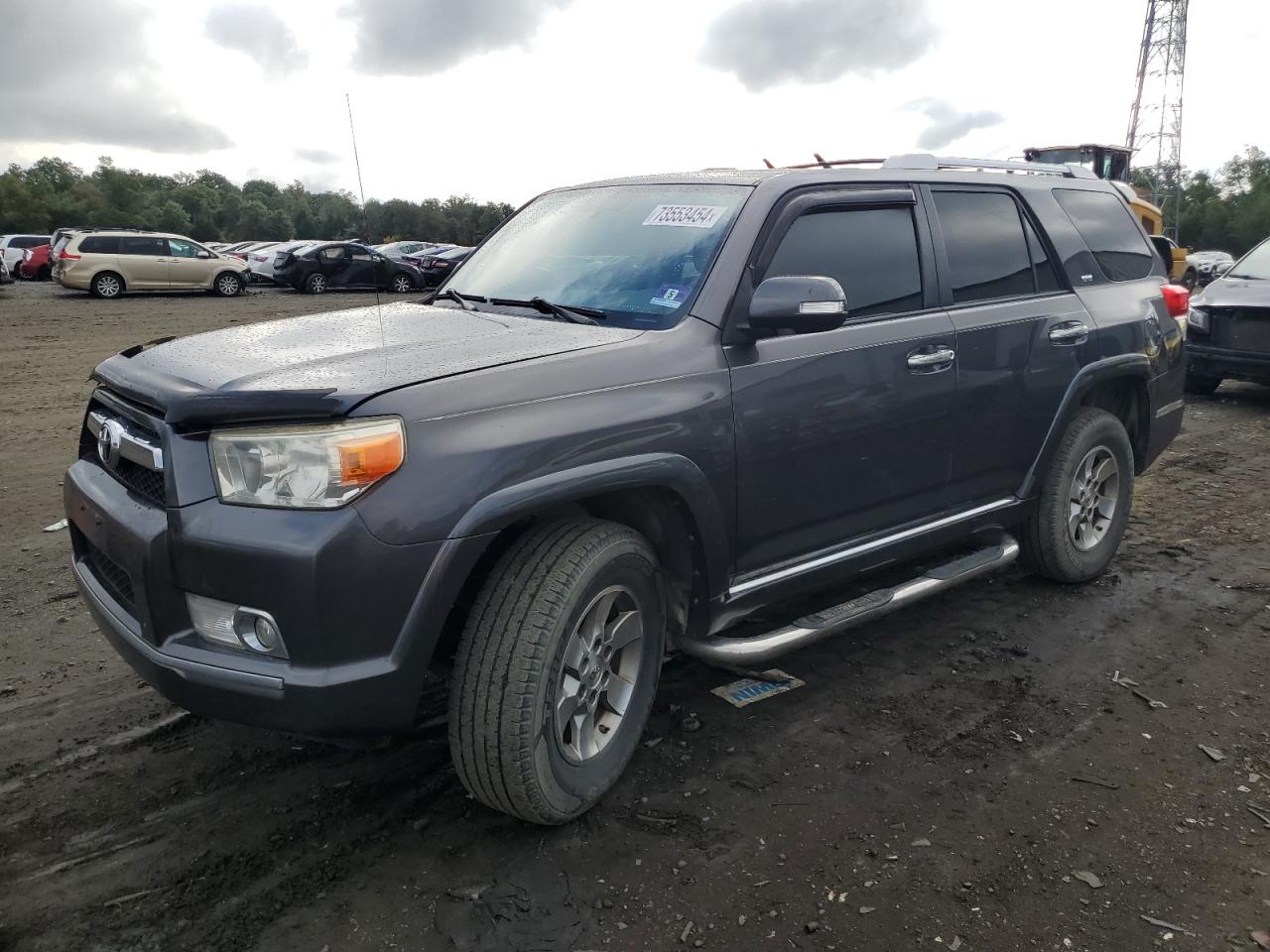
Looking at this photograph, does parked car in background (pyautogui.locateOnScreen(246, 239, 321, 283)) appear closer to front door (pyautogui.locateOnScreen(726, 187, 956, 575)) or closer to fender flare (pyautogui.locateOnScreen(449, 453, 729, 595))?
front door (pyautogui.locateOnScreen(726, 187, 956, 575))

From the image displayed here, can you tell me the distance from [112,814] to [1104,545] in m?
4.33

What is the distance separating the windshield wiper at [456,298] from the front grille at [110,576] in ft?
4.87

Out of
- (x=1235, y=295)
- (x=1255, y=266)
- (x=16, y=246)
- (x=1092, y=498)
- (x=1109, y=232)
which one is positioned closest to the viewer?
(x=1092, y=498)

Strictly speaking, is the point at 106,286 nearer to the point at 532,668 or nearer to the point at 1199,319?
the point at 1199,319

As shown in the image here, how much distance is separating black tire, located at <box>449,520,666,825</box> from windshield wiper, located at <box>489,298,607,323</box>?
0.80 meters

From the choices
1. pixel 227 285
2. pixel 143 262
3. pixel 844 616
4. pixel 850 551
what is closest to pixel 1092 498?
pixel 850 551

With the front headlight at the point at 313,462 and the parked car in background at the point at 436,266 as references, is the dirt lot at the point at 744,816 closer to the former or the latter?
the front headlight at the point at 313,462

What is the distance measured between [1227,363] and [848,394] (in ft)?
24.2

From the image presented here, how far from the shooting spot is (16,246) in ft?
98.6

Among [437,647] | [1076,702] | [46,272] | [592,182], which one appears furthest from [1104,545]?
[46,272]

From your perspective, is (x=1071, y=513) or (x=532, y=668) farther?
(x=1071, y=513)

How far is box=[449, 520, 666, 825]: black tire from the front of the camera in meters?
2.61

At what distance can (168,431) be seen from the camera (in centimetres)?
258

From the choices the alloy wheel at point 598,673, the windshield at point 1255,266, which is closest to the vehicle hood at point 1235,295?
the windshield at point 1255,266
